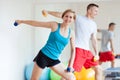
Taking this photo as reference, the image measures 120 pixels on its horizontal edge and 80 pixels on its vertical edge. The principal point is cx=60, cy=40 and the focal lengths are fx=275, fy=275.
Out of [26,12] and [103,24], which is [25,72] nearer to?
[26,12]

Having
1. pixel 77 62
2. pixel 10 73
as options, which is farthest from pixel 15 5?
pixel 77 62

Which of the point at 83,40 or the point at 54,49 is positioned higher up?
the point at 83,40

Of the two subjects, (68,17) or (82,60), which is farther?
(82,60)

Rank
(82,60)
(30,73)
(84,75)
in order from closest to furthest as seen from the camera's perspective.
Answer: (82,60) → (84,75) → (30,73)

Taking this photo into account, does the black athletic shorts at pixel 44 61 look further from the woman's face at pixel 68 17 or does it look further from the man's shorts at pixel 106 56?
the man's shorts at pixel 106 56

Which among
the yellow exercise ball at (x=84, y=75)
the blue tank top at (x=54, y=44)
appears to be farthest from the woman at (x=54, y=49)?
the yellow exercise ball at (x=84, y=75)

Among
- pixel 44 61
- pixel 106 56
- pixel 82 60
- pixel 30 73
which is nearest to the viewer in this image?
pixel 44 61

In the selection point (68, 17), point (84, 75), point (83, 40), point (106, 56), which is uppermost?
point (68, 17)

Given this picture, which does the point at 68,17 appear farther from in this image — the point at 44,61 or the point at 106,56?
the point at 106,56

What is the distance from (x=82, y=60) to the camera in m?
3.86

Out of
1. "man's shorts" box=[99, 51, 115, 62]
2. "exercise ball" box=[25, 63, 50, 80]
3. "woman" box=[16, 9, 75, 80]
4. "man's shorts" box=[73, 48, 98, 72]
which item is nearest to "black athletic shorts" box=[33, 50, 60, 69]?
"woman" box=[16, 9, 75, 80]

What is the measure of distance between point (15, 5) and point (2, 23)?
616 millimetres

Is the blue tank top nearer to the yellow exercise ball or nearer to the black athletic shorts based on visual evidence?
the black athletic shorts

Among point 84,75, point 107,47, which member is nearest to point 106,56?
point 107,47
